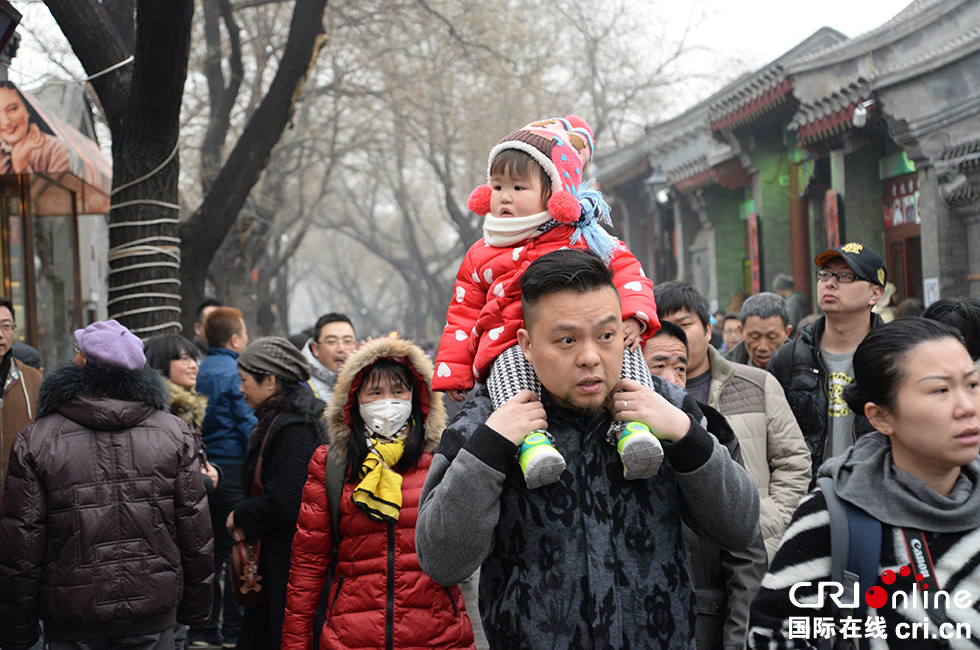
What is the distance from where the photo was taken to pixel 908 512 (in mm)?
2322

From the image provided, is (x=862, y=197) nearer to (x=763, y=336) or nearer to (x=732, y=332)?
(x=732, y=332)

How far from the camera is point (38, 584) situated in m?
3.91

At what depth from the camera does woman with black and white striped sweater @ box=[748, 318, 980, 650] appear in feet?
7.45

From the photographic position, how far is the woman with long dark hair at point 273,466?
178 inches

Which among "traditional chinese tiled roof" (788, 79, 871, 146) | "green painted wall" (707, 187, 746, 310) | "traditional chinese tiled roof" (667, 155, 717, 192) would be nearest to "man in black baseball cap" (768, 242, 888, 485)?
"traditional chinese tiled roof" (788, 79, 871, 146)

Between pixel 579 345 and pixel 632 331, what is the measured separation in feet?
1.62

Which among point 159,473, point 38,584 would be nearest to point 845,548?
point 159,473

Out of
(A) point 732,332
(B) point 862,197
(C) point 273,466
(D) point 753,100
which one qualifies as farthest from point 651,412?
(D) point 753,100

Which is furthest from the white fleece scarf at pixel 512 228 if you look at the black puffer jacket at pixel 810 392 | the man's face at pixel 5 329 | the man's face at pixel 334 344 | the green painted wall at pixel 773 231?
the green painted wall at pixel 773 231

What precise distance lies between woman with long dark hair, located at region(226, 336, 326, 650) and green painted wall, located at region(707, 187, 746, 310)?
14.2 metres

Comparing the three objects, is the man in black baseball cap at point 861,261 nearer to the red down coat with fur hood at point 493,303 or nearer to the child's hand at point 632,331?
the red down coat with fur hood at point 493,303

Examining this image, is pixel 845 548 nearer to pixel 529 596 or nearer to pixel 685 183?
pixel 529 596

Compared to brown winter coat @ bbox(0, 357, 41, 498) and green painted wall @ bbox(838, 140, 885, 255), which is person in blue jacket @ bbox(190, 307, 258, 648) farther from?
green painted wall @ bbox(838, 140, 885, 255)

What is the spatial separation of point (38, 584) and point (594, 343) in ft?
9.30
